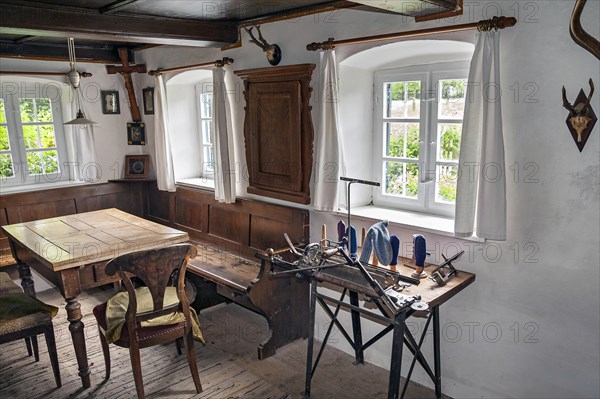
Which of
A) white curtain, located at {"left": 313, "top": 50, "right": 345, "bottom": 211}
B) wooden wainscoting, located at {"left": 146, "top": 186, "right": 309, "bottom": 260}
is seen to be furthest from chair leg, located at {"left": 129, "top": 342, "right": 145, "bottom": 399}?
white curtain, located at {"left": 313, "top": 50, "right": 345, "bottom": 211}

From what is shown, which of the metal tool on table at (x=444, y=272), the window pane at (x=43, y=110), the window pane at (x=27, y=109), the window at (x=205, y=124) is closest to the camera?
the metal tool on table at (x=444, y=272)

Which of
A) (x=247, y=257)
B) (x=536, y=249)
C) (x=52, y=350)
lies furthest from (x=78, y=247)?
(x=536, y=249)

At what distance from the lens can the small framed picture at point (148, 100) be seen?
536 centimetres

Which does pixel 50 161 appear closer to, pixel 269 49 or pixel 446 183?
pixel 269 49

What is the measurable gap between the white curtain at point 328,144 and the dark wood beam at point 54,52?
3151 mm

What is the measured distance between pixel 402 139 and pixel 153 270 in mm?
2009

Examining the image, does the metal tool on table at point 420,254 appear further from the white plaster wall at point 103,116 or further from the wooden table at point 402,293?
the white plaster wall at point 103,116

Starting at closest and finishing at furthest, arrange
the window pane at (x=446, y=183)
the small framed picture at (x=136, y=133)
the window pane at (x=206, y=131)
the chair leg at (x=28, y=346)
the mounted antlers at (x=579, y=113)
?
the mounted antlers at (x=579, y=113), the window pane at (x=446, y=183), the chair leg at (x=28, y=346), the window pane at (x=206, y=131), the small framed picture at (x=136, y=133)

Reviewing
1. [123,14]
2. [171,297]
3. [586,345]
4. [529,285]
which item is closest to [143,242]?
[171,297]

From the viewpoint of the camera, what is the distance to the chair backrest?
8.48 feet

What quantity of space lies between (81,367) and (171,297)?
0.78 meters

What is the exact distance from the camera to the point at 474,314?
2.86 metres

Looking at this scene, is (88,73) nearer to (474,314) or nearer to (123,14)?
(123,14)

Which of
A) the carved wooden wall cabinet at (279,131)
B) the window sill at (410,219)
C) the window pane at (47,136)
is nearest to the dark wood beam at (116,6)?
the carved wooden wall cabinet at (279,131)
